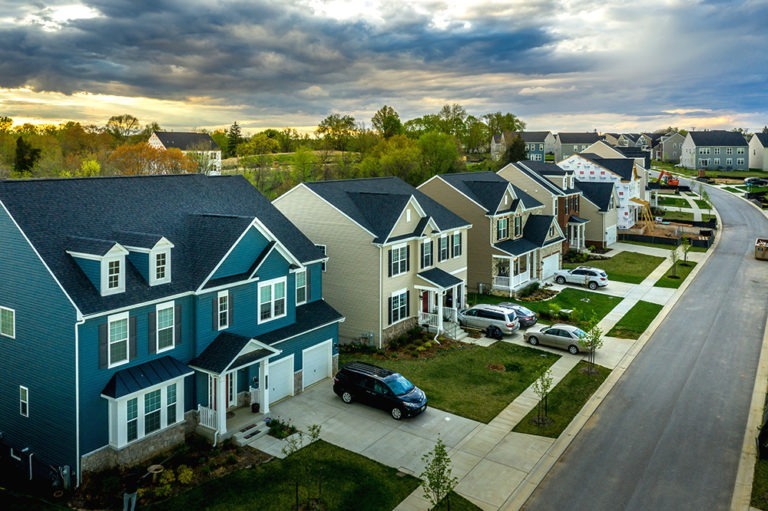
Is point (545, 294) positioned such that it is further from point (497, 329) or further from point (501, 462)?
point (501, 462)

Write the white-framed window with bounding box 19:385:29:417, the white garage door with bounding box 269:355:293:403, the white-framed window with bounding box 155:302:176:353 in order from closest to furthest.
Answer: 1. the white-framed window with bounding box 19:385:29:417
2. the white-framed window with bounding box 155:302:176:353
3. the white garage door with bounding box 269:355:293:403

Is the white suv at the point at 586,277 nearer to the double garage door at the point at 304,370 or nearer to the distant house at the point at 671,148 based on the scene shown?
the double garage door at the point at 304,370

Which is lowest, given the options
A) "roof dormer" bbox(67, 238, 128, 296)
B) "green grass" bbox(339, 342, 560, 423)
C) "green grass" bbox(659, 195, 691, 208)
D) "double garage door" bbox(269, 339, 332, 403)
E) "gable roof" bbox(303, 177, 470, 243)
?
"green grass" bbox(339, 342, 560, 423)

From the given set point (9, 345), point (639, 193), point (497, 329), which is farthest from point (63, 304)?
point (639, 193)

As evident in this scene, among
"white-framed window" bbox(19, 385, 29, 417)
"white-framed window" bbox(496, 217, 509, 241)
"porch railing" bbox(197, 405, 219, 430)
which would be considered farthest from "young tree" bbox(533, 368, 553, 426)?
"white-framed window" bbox(496, 217, 509, 241)

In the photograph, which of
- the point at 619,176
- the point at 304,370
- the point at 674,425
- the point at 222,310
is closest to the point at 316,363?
the point at 304,370

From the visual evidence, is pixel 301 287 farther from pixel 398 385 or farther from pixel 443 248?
pixel 443 248

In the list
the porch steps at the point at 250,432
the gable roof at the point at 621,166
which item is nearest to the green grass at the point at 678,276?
the gable roof at the point at 621,166

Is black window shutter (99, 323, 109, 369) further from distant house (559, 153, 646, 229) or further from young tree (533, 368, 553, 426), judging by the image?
distant house (559, 153, 646, 229)
